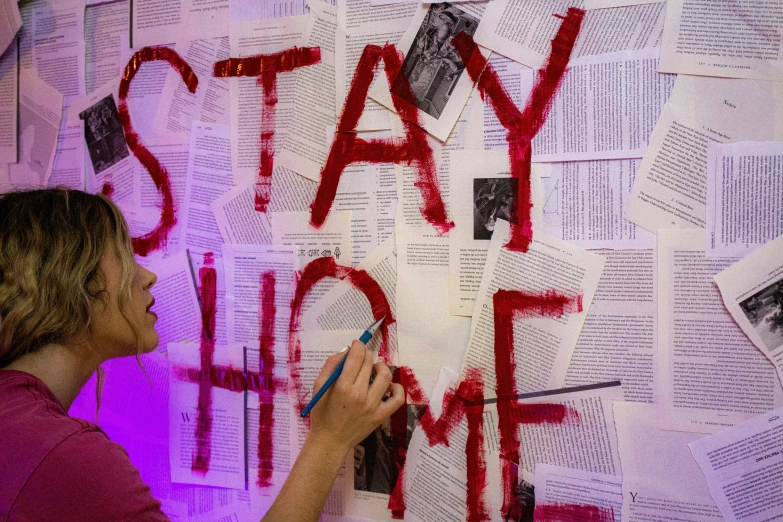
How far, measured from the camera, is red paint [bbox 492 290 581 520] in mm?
866

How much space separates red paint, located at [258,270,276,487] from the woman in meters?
0.19

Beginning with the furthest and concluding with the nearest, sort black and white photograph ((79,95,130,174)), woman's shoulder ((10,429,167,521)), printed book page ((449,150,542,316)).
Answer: black and white photograph ((79,95,130,174)), printed book page ((449,150,542,316)), woman's shoulder ((10,429,167,521))

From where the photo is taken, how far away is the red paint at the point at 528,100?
837mm

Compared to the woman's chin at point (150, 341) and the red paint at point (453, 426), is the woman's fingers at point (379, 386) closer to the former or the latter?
the red paint at point (453, 426)

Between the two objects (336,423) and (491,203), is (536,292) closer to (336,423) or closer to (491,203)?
(491,203)

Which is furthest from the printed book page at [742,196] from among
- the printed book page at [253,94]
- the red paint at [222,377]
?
the red paint at [222,377]

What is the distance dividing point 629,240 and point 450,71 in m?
0.39

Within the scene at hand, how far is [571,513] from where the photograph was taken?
0.86 meters

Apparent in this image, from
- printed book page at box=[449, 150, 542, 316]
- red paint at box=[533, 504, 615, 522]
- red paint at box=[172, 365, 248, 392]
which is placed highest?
printed book page at box=[449, 150, 542, 316]

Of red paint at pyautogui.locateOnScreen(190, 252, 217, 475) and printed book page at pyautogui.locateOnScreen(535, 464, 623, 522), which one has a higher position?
red paint at pyautogui.locateOnScreen(190, 252, 217, 475)

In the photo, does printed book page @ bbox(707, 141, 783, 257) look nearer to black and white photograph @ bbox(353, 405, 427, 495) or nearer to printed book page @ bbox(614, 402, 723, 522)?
printed book page @ bbox(614, 402, 723, 522)

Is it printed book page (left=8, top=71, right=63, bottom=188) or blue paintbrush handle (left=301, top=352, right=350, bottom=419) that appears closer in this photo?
blue paintbrush handle (left=301, top=352, right=350, bottom=419)

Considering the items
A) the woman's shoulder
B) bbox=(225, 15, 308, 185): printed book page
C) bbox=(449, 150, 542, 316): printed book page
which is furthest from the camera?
bbox=(225, 15, 308, 185): printed book page

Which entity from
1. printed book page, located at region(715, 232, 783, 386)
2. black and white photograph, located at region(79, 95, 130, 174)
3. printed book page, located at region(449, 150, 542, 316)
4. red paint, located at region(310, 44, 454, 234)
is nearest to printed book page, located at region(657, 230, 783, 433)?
printed book page, located at region(715, 232, 783, 386)
